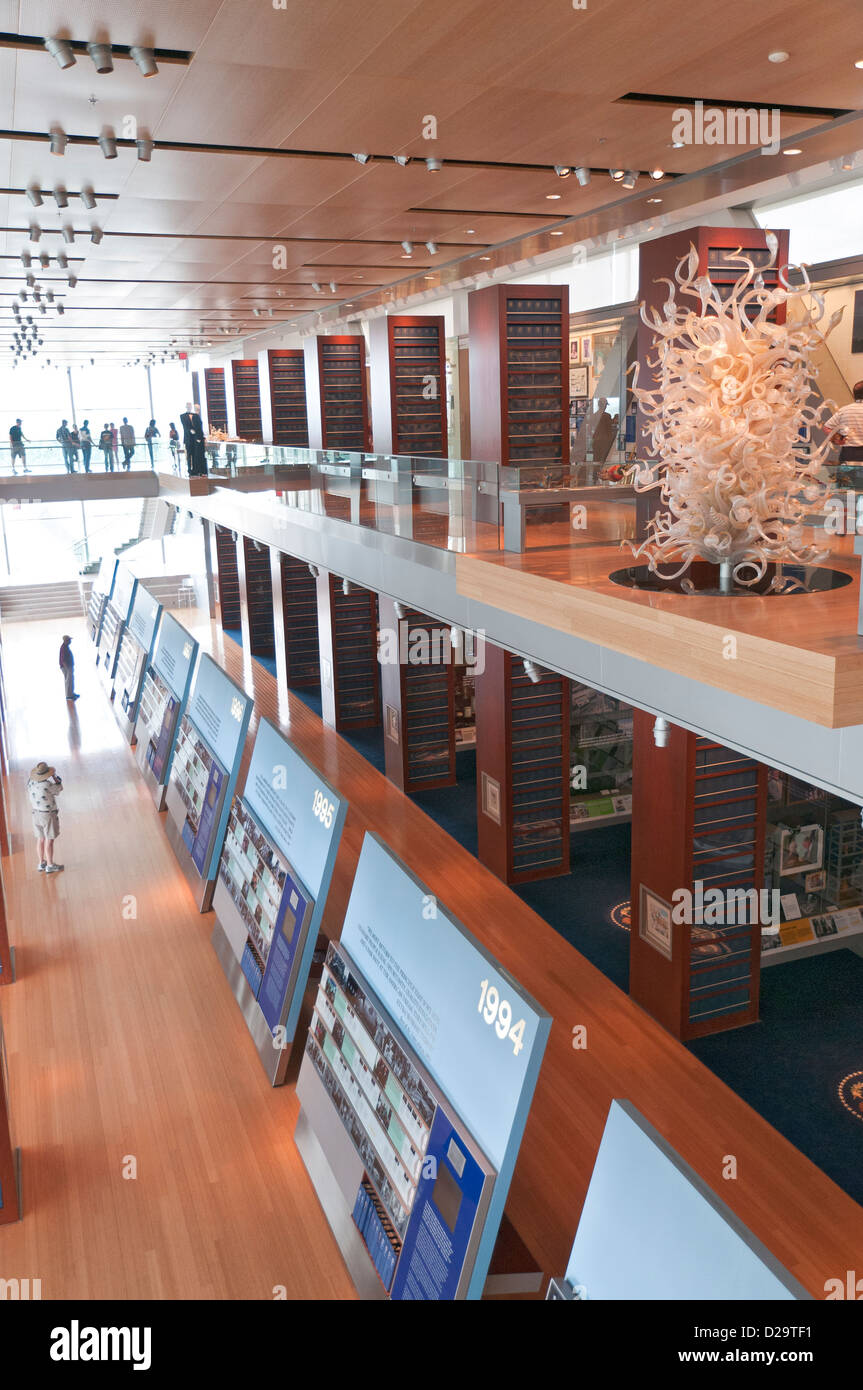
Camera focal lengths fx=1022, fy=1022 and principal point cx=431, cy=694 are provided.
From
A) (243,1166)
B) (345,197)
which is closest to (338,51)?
(345,197)

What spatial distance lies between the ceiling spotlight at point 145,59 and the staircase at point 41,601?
20.4m

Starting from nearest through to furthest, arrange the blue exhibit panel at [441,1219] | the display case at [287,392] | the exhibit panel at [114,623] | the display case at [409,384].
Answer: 1. the blue exhibit panel at [441,1219]
2. the display case at [409,384]
3. the exhibit panel at [114,623]
4. the display case at [287,392]

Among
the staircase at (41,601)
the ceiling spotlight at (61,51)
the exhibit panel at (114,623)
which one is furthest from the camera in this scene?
the staircase at (41,601)

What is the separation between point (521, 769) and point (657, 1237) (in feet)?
22.8

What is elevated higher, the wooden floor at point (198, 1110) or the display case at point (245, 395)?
the display case at point (245, 395)

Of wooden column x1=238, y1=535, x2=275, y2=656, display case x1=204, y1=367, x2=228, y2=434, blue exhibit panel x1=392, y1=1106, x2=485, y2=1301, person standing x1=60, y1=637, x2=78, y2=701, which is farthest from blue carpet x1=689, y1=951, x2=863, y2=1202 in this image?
display case x1=204, y1=367, x2=228, y2=434

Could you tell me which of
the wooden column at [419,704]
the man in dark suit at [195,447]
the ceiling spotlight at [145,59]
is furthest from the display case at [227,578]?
the ceiling spotlight at [145,59]

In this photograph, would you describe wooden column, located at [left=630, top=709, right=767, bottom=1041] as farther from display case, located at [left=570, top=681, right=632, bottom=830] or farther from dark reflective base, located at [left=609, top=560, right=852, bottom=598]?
display case, located at [left=570, top=681, right=632, bottom=830]

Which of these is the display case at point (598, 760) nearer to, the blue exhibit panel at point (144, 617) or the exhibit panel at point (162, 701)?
the exhibit panel at point (162, 701)

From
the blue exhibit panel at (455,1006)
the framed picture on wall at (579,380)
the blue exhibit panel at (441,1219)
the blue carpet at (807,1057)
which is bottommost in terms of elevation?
the blue carpet at (807,1057)

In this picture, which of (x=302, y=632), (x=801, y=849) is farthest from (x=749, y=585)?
(x=302, y=632)

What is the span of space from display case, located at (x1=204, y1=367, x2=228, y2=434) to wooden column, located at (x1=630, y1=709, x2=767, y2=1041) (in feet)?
61.2

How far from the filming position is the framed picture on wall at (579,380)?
12.0 m

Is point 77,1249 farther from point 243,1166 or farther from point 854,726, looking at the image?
point 854,726
